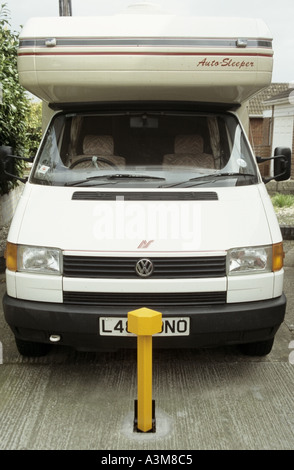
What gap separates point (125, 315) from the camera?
3.59 m

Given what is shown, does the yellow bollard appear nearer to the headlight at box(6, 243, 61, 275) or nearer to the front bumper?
the front bumper

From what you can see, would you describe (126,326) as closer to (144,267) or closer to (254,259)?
(144,267)

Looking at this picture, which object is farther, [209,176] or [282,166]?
[282,166]

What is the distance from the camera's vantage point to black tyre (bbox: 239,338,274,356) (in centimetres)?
429

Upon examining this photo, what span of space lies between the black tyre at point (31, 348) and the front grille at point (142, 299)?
83 cm

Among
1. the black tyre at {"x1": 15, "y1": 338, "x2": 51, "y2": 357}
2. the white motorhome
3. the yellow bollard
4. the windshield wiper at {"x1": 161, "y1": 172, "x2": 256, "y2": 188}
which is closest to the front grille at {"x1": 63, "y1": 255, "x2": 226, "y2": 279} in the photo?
the white motorhome

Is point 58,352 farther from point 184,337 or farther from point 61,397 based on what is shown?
point 184,337

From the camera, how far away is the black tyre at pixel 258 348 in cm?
429

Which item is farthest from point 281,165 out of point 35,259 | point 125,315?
point 35,259

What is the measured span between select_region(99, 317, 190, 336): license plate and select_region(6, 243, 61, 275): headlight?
505mm

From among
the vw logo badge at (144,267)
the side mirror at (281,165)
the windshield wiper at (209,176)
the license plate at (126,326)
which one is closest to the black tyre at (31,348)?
the license plate at (126,326)

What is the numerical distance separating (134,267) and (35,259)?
0.74 m

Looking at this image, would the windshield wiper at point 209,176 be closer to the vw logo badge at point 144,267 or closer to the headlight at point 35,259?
the vw logo badge at point 144,267

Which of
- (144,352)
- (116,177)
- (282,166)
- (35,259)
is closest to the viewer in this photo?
(144,352)
